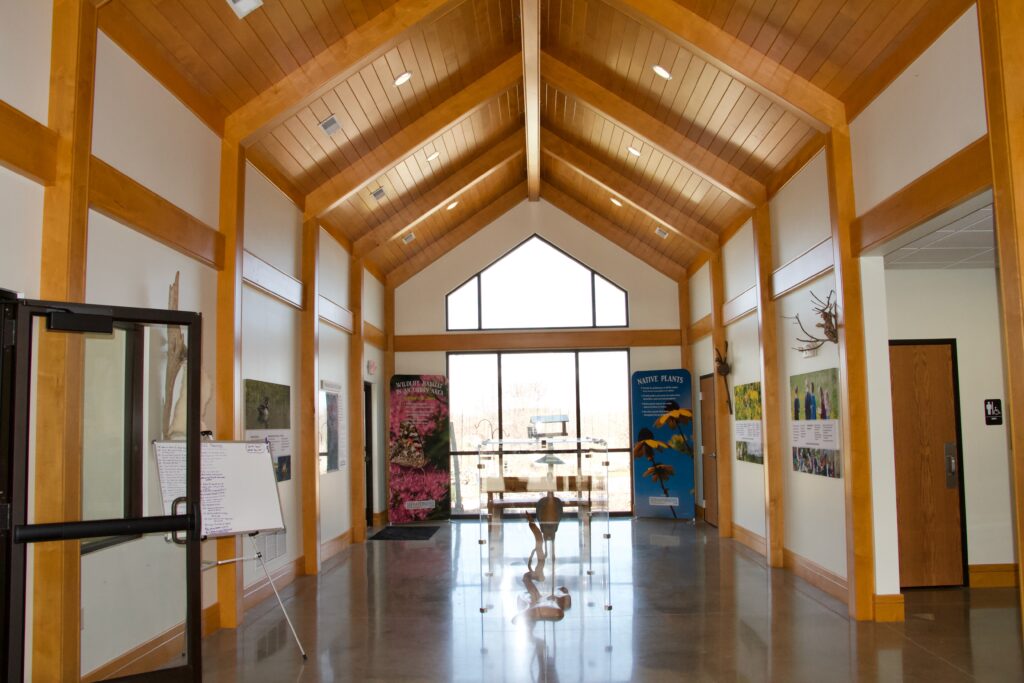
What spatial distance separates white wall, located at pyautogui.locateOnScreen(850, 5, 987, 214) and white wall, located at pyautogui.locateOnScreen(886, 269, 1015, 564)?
159 centimetres

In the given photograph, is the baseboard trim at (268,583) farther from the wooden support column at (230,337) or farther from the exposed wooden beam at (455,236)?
the exposed wooden beam at (455,236)

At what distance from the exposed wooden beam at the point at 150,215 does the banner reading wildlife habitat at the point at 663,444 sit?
6.76 meters

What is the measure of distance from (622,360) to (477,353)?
2083 mm

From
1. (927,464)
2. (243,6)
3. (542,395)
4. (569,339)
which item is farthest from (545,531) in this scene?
(569,339)

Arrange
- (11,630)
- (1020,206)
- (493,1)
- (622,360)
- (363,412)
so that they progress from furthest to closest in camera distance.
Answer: (622,360), (363,412), (493,1), (1020,206), (11,630)

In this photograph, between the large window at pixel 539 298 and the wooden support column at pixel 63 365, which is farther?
the large window at pixel 539 298

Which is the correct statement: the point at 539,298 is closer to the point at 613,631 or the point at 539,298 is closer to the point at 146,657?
the point at 613,631

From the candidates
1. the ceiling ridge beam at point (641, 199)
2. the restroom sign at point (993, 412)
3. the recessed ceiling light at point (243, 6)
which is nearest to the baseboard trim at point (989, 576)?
the restroom sign at point (993, 412)

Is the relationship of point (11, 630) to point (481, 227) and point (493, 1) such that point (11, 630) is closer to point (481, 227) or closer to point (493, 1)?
point (493, 1)

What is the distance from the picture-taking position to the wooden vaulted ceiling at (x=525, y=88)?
16.5 ft

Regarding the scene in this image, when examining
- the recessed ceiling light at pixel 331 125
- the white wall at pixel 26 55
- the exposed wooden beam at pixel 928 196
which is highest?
the recessed ceiling light at pixel 331 125

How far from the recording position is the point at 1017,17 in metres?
3.69

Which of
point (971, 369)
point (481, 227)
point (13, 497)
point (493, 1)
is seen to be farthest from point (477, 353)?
point (13, 497)

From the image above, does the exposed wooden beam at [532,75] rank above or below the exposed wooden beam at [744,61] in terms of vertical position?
above
